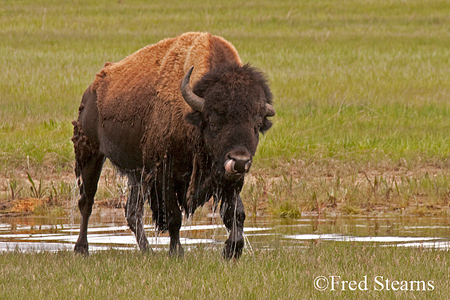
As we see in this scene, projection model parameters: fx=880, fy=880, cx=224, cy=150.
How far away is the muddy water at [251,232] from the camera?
9414 mm

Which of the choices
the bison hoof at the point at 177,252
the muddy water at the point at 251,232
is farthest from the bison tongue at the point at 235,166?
the muddy water at the point at 251,232

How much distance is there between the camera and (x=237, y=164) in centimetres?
733

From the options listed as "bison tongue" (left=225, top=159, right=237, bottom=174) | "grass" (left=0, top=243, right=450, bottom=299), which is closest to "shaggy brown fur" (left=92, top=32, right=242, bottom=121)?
"bison tongue" (left=225, top=159, right=237, bottom=174)

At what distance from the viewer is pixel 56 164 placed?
14148 millimetres

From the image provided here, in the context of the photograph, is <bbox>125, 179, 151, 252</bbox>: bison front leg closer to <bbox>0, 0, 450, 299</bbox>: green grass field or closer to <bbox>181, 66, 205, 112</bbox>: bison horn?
<bbox>0, 0, 450, 299</bbox>: green grass field

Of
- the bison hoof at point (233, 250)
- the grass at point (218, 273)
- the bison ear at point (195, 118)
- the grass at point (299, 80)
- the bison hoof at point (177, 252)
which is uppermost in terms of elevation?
the bison ear at point (195, 118)

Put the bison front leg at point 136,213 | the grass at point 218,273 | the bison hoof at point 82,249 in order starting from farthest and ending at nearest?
1. the bison front leg at point 136,213
2. the bison hoof at point 82,249
3. the grass at point 218,273

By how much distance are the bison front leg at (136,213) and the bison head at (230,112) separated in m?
1.73

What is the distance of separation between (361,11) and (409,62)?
15150 millimetres

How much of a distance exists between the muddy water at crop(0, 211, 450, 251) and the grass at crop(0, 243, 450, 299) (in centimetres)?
78

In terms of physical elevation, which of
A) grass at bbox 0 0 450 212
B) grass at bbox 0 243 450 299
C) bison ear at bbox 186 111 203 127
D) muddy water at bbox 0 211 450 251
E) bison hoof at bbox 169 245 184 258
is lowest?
grass at bbox 0 0 450 212

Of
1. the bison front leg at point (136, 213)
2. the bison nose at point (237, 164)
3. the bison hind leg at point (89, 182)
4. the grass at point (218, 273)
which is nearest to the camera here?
the grass at point (218, 273)

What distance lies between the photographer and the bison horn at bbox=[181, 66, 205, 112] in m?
8.00

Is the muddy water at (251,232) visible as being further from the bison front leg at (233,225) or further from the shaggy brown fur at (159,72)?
the shaggy brown fur at (159,72)
